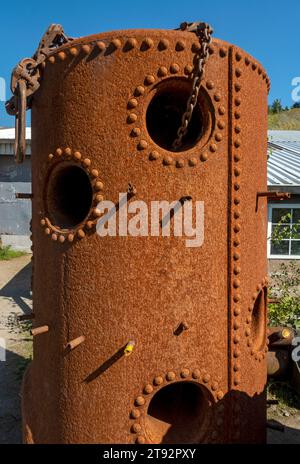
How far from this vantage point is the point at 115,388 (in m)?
2.61

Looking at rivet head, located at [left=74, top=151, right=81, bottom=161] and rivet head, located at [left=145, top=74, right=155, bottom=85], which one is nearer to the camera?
rivet head, located at [left=145, top=74, right=155, bottom=85]

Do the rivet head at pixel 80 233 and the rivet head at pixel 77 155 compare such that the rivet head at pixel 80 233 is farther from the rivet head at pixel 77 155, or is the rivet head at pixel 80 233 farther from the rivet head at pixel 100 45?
the rivet head at pixel 100 45

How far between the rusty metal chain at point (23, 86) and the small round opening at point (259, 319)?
2.36 m

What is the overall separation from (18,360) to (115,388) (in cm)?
486

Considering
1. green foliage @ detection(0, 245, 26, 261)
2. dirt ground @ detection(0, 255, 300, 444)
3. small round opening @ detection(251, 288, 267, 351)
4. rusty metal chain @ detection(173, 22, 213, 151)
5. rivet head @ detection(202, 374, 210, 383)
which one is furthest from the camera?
green foliage @ detection(0, 245, 26, 261)

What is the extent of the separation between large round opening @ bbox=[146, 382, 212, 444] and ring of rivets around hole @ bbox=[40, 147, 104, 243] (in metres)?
1.37

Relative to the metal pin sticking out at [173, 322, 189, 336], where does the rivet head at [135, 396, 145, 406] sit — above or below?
below

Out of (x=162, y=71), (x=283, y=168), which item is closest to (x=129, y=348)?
(x=162, y=71)

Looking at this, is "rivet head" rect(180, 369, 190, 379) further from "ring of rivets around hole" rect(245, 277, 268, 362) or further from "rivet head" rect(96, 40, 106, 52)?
"rivet head" rect(96, 40, 106, 52)

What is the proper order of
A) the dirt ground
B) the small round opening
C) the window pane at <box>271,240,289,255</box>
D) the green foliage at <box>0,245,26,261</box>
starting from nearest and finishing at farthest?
the small round opening < the dirt ground < the window pane at <box>271,240,289,255</box> < the green foliage at <box>0,245,26,261</box>

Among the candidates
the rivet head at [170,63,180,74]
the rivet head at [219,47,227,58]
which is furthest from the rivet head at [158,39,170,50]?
the rivet head at [219,47,227,58]

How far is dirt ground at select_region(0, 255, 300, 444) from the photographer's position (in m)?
4.43

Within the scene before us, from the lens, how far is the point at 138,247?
2.56 metres

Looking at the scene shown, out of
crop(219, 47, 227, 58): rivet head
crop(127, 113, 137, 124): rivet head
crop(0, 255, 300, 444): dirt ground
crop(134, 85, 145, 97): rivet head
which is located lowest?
crop(0, 255, 300, 444): dirt ground
